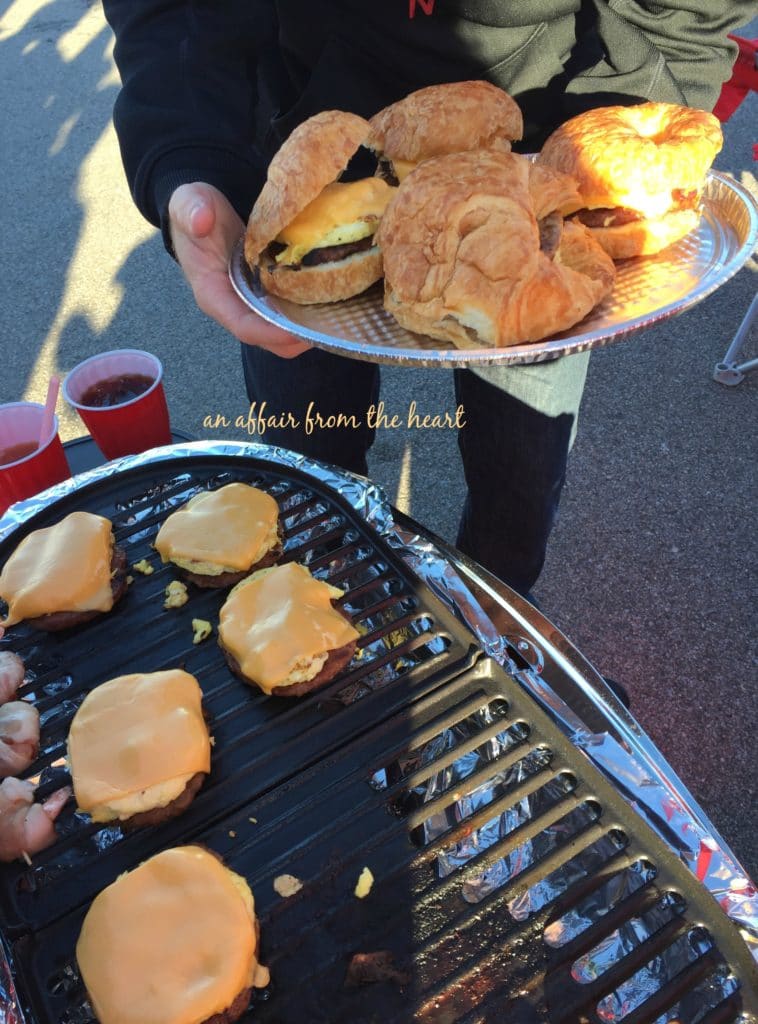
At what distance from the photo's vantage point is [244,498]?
183 centimetres

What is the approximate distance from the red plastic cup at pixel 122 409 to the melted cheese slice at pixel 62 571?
539 millimetres

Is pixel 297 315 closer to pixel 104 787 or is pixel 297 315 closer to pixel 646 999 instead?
pixel 104 787

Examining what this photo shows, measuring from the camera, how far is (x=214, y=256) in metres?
2.04

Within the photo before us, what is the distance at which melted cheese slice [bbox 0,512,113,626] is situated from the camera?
1655mm

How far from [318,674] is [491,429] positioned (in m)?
1.11

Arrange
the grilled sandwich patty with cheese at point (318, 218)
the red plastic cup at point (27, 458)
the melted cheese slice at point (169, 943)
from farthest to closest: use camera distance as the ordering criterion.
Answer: the red plastic cup at point (27, 458) → the grilled sandwich patty with cheese at point (318, 218) → the melted cheese slice at point (169, 943)

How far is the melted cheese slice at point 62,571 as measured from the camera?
1.66m

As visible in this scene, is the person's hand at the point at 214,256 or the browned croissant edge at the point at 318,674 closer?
the browned croissant edge at the point at 318,674

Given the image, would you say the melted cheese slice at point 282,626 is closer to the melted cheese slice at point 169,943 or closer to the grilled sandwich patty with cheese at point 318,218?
the melted cheese slice at point 169,943

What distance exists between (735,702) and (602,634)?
0.53 meters

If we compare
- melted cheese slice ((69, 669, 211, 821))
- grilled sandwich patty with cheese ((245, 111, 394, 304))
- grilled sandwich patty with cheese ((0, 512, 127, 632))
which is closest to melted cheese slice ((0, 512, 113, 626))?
grilled sandwich patty with cheese ((0, 512, 127, 632))

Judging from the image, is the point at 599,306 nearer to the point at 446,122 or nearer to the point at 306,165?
the point at 446,122

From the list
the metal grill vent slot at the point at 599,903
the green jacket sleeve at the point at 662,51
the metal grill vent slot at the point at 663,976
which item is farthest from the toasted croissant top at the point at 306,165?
the metal grill vent slot at the point at 663,976

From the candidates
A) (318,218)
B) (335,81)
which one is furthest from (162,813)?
(335,81)
